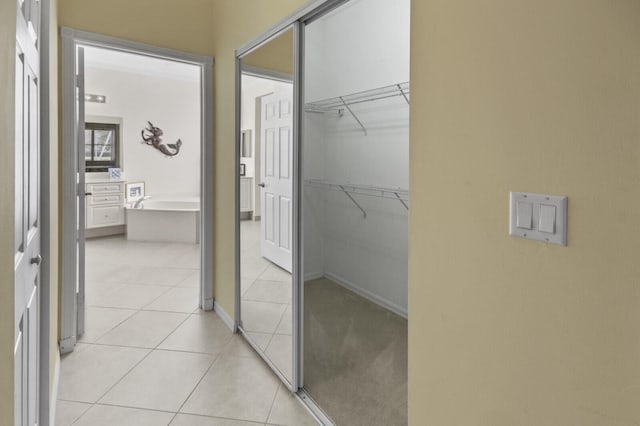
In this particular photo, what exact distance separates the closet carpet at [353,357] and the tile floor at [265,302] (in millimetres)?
206

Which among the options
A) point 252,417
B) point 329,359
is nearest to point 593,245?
point 329,359

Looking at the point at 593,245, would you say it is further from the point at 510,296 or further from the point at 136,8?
the point at 136,8

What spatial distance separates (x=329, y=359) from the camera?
194 centimetres

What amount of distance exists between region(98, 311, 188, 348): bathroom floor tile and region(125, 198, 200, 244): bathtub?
297 cm

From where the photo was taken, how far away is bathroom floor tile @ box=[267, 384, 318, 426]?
1.92 m

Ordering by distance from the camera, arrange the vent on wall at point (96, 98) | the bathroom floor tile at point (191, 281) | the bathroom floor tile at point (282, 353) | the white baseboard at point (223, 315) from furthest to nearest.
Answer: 1. the vent on wall at point (96, 98)
2. the bathroom floor tile at point (191, 281)
3. the white baseboard at point (223, 315)
4. the bathroom floor tile at point (282, 353)

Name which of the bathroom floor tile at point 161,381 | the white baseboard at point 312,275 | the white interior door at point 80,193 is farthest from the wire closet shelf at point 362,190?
the white interior door at point 80,193

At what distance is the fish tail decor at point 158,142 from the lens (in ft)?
22.5

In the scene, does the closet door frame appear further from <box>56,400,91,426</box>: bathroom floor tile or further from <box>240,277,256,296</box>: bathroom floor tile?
<box>56,400,91,426</box>: bathroom floor tile

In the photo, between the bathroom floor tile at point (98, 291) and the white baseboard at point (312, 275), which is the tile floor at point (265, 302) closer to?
the white baseboard at point (312, 275)

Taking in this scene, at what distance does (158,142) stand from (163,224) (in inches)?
66.6

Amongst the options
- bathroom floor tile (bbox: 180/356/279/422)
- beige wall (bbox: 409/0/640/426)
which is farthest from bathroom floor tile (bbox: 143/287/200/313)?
beige wall (bbox: 409/0/640/426)

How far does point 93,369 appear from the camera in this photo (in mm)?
2391

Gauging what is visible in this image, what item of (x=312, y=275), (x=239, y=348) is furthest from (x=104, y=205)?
(x=312, y=275)
